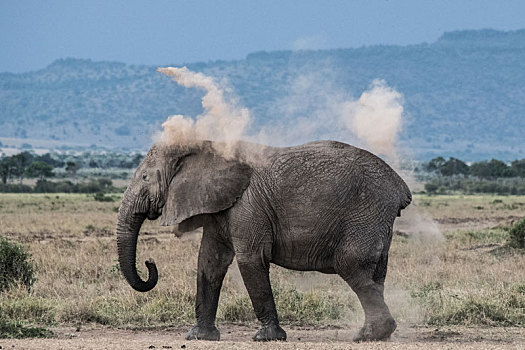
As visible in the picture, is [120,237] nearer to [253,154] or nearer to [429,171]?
[253,154]

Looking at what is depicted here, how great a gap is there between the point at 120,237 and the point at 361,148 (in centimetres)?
326

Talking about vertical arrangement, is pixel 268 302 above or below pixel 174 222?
below

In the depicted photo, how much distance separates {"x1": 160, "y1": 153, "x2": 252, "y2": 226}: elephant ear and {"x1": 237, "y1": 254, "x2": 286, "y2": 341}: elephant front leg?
0.72 m

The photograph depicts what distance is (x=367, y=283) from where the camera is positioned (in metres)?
10.7

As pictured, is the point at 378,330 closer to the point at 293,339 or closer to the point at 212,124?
the point at 293,339

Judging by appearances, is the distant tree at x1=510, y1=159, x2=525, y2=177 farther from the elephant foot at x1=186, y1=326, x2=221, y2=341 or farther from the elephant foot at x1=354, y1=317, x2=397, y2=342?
the elephant foot at x1=354, y1=317, x2=397, y2=342

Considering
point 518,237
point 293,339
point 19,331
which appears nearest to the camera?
point 19,331

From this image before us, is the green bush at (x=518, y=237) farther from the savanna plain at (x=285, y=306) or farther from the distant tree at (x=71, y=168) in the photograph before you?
the distant tree at (x=71, y=168)

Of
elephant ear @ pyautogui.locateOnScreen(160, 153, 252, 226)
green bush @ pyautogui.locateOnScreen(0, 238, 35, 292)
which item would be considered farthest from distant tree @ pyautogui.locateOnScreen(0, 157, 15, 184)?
elephant ear @ pyautogui.locateOnScreen(160, 153, 252, 226)

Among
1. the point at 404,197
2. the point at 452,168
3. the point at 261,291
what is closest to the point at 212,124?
the point at 261,291

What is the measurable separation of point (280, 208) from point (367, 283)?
134 centimetres

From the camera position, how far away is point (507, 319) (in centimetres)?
1275

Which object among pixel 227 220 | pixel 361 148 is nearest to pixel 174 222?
pixel 227 220

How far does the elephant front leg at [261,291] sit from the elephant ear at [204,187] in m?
0.72
